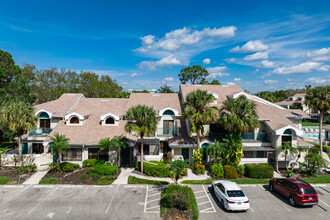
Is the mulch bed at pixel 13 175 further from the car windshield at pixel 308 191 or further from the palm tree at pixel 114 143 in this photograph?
the car windshield at pixel 308 191

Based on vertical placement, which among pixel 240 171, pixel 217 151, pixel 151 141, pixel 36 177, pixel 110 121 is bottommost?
pixel 36 177

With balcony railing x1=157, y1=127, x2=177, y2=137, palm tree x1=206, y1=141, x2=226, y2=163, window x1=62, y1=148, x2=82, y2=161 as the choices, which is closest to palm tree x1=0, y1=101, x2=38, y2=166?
window x1=62, y1=148, x2=82, y2=161

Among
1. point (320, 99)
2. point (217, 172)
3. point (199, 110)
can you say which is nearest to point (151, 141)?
point (199, 110)

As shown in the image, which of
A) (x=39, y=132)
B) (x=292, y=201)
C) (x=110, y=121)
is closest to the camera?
(x=292, y=201)

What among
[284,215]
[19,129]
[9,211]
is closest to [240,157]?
[284,215]

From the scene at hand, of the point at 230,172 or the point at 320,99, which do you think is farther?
the point at 320,99

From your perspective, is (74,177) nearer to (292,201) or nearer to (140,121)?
(140,121)

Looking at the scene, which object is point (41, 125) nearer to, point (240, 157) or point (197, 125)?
point (197, 125)
